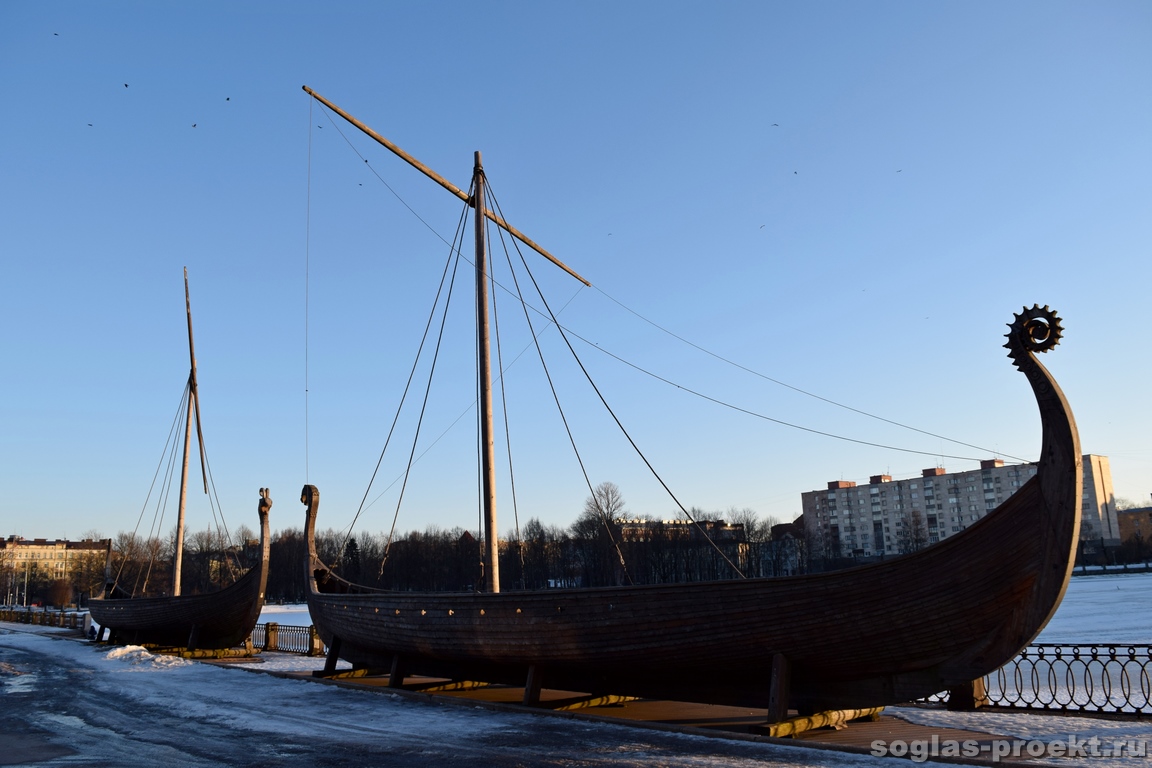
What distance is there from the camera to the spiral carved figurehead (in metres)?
6.57

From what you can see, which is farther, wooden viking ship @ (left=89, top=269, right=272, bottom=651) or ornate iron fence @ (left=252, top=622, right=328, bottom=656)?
ornate iron fence @ (left=252, top=622, right=328, bottom=656)

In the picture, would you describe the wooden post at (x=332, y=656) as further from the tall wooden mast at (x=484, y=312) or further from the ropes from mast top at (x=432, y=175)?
the ropes from mast top at (x=432, y=175)

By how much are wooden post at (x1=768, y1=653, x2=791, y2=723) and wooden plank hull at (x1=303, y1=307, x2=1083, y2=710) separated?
107 mm

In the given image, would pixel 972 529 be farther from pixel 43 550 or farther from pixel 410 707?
pixel 43 550

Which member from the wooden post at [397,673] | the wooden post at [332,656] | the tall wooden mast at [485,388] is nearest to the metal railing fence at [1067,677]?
the wooden post at [332,656]

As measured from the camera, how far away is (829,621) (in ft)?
24.1

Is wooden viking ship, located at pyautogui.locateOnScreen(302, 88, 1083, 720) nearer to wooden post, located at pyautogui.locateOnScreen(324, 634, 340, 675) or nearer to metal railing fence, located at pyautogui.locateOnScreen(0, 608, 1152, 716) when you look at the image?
metal railing fence, located at pyautogui.locateOnScreen(0, 608, 1152, 716)

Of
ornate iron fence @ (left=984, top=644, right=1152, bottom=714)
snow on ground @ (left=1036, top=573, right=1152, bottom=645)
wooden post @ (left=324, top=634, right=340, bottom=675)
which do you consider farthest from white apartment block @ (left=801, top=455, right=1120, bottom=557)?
wooden post @ (left=324, top=634, right=340, bottom=675)

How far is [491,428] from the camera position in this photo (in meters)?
12.2

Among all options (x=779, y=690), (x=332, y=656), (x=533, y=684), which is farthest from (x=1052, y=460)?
(x=332, y=656)

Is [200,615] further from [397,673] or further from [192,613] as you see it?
[397,673]

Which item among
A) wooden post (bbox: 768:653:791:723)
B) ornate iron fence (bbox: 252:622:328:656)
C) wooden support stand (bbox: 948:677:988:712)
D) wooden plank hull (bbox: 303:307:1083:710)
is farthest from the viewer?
ornate iron fence (bbox: 252:622:328:656)

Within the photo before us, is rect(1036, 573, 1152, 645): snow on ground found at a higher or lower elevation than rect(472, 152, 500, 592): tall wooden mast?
lower

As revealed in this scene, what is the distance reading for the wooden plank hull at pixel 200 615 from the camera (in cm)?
1773
